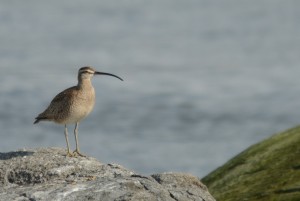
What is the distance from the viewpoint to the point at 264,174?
22.7 m

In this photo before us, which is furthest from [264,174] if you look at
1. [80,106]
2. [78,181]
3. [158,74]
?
[158,74]

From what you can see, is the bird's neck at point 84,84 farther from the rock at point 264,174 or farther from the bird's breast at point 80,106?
the rock at point 264,174

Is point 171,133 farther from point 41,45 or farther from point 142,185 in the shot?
point 142,185

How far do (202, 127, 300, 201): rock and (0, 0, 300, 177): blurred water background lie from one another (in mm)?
20801

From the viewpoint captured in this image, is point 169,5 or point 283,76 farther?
point 169,5

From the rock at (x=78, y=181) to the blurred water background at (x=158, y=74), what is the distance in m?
28.4

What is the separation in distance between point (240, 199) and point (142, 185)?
23.3 feet

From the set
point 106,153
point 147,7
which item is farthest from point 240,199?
point 147,7

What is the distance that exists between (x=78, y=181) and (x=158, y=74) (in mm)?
54259

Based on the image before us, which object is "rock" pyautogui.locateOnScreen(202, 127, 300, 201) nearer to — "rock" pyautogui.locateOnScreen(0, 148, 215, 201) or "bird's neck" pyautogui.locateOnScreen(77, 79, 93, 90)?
"bird's neck" pyautogui.locateOnScreen(77, 79, 93, 90)

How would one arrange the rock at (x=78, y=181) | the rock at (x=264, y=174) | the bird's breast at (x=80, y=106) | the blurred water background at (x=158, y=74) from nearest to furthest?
the rock at (x=78, y=181), the bird's breast at (x=80, y=106), the rock at (x=264, y=174), the blurred water background at (x=158, y=74)

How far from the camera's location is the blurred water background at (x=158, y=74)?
52.1 metres

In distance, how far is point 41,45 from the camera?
251 feet

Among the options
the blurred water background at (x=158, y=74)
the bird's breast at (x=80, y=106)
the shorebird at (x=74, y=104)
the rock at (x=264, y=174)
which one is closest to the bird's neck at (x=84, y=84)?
the shorebird at (x=74, y=104)
